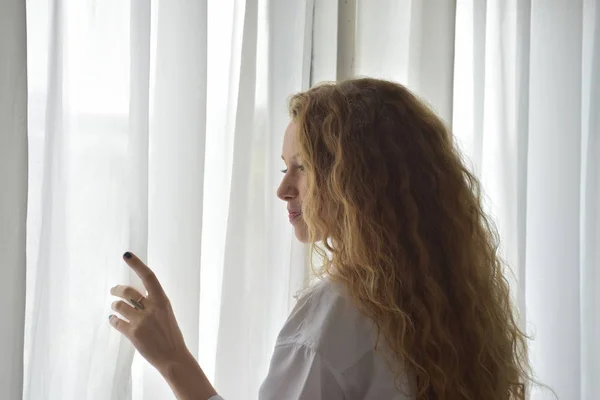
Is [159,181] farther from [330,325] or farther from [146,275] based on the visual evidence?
[330,325]

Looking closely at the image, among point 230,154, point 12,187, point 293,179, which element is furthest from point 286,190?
point 12,187

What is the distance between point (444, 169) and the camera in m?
1.20

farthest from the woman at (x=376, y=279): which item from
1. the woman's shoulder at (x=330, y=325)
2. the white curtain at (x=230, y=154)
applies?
the white curtain at (x=230, y=154)

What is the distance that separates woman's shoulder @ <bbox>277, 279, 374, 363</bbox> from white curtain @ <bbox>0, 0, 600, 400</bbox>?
0.71ft

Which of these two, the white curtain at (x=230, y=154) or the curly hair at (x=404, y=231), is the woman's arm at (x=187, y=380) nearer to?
the white curtain at (x=230, y=154)

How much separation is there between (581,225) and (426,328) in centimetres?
83

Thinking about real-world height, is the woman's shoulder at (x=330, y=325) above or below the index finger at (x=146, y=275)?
below

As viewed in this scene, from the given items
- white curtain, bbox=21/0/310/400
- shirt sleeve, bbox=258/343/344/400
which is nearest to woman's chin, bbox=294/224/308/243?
white curtain, bbox=21/0/310/400

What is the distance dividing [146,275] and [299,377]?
0.92ft

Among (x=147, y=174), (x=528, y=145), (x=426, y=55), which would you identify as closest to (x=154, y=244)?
(x=147, y=174)

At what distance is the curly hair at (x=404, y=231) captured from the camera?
1106 millimetres

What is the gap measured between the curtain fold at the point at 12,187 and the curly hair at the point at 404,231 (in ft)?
1.42

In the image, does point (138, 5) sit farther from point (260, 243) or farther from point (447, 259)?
point (447, 259)

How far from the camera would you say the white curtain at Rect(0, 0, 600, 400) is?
1.09 meters
